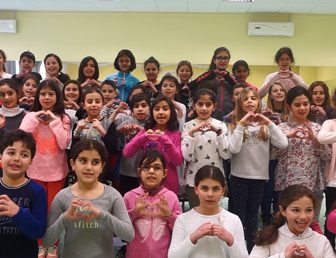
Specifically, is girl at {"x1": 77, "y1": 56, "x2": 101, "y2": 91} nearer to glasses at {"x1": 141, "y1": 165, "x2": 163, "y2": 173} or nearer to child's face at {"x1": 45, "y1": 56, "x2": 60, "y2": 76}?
child's face at {"x1": 45, "y1": 56, "x2": 60, "y2": 76}

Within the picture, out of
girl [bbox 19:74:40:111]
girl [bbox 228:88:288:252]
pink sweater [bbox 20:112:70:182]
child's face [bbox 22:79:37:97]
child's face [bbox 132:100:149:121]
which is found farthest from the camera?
child's face [bbox 22:79:37:97]

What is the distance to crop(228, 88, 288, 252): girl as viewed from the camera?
2930mm

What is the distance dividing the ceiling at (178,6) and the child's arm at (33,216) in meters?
5.67

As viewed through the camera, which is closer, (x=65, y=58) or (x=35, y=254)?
(x=35, y=254)

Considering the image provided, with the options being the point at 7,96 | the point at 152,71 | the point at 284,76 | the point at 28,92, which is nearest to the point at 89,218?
the point at 7,96

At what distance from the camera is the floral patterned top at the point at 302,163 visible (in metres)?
2.93

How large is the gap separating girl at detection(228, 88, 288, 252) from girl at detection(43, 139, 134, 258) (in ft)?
3.77

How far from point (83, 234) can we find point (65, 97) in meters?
1.79

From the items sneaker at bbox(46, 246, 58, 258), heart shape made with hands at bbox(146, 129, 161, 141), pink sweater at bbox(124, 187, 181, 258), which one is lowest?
sneaker at bbox(46, 246, 58, 258)

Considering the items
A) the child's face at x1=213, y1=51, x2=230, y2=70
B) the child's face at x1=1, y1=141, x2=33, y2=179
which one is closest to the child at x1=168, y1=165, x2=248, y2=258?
the child's face at x1=1, y1=141, x2=33, y2=179

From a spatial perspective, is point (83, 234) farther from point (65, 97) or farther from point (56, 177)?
point (65, 97)

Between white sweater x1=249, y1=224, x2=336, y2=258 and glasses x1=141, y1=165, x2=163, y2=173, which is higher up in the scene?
glasses x1=141, y1=165, x2=163, y2=173

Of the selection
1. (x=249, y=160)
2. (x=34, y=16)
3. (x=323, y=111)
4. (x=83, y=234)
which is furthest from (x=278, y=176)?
(x=34, y=16)

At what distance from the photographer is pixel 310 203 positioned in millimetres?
2041
